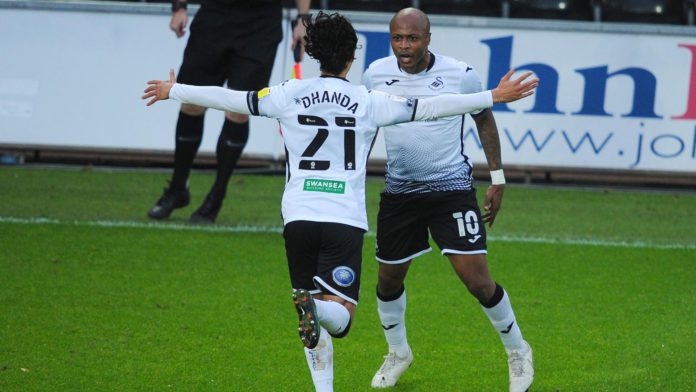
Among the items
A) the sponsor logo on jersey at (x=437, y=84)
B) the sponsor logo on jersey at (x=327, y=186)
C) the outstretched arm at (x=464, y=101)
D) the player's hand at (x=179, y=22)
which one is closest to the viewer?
the sponsor logo on jersey at (x=327, y=186)

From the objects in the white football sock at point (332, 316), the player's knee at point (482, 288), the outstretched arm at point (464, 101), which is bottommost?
the player's knee at point (482, 288)

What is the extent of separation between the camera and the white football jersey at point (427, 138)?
20.5 ft

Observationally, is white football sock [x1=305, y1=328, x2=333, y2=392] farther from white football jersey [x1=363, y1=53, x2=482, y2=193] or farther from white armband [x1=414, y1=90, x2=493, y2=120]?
white football jersey [x1=363, y1=53, x2=482, y2=193]

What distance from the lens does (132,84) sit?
42.0 ft

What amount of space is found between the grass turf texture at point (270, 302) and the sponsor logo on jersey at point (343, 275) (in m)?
0.98

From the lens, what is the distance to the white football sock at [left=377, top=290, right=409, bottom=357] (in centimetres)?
642

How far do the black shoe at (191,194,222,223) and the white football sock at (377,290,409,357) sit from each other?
12.8 feet

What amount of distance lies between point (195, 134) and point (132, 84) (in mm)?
2859

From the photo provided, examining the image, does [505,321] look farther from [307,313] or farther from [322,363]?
[307,313]

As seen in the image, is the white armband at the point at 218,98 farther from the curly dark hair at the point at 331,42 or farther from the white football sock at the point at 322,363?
the white football sock at the point at 322,363

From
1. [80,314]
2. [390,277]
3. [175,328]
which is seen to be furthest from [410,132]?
[80,314]

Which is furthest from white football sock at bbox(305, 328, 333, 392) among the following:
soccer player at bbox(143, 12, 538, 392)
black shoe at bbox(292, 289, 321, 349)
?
black shoe at bbox(292, 289, 321, 349)

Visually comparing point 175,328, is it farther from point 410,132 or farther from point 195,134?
point 195,134

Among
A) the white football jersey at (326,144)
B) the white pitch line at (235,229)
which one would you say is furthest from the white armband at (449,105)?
the white pitch line at (235,229)
